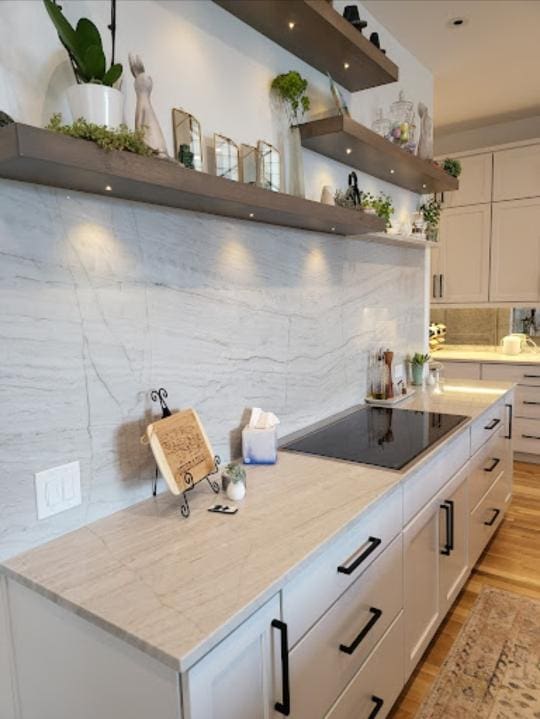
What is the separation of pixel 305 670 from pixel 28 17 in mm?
1623

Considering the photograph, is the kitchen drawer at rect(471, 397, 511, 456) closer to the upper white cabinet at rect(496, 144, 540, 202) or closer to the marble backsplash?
the marble backsplash

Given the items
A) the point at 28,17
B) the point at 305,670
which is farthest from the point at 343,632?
the point at 28,17

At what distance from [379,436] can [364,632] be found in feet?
2.64

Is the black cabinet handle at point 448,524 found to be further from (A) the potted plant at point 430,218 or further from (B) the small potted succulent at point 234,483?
(A) the potted plant at point 430,218

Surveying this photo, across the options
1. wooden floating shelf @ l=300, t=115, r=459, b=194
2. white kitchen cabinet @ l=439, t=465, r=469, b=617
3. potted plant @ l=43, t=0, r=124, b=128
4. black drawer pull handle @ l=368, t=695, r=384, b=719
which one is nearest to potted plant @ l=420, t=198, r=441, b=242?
wooden floating shelf @ l=300, t=115, r=459, b=194

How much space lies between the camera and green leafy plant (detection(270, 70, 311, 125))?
1.86 meters

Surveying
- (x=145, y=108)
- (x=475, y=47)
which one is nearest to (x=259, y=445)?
(x=145, y=108)

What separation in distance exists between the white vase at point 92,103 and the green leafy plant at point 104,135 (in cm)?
4

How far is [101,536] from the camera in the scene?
125cm

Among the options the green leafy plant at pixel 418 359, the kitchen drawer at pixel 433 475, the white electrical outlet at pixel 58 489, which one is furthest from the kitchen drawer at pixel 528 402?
the white electrical outlet at pixel 58 489

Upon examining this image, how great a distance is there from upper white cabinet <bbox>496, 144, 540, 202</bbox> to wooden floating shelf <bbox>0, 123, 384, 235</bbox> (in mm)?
3206

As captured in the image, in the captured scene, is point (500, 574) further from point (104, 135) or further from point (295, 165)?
point (104, 135)

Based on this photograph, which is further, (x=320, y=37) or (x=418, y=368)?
(x=418, y=368)

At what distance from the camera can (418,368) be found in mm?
3133
